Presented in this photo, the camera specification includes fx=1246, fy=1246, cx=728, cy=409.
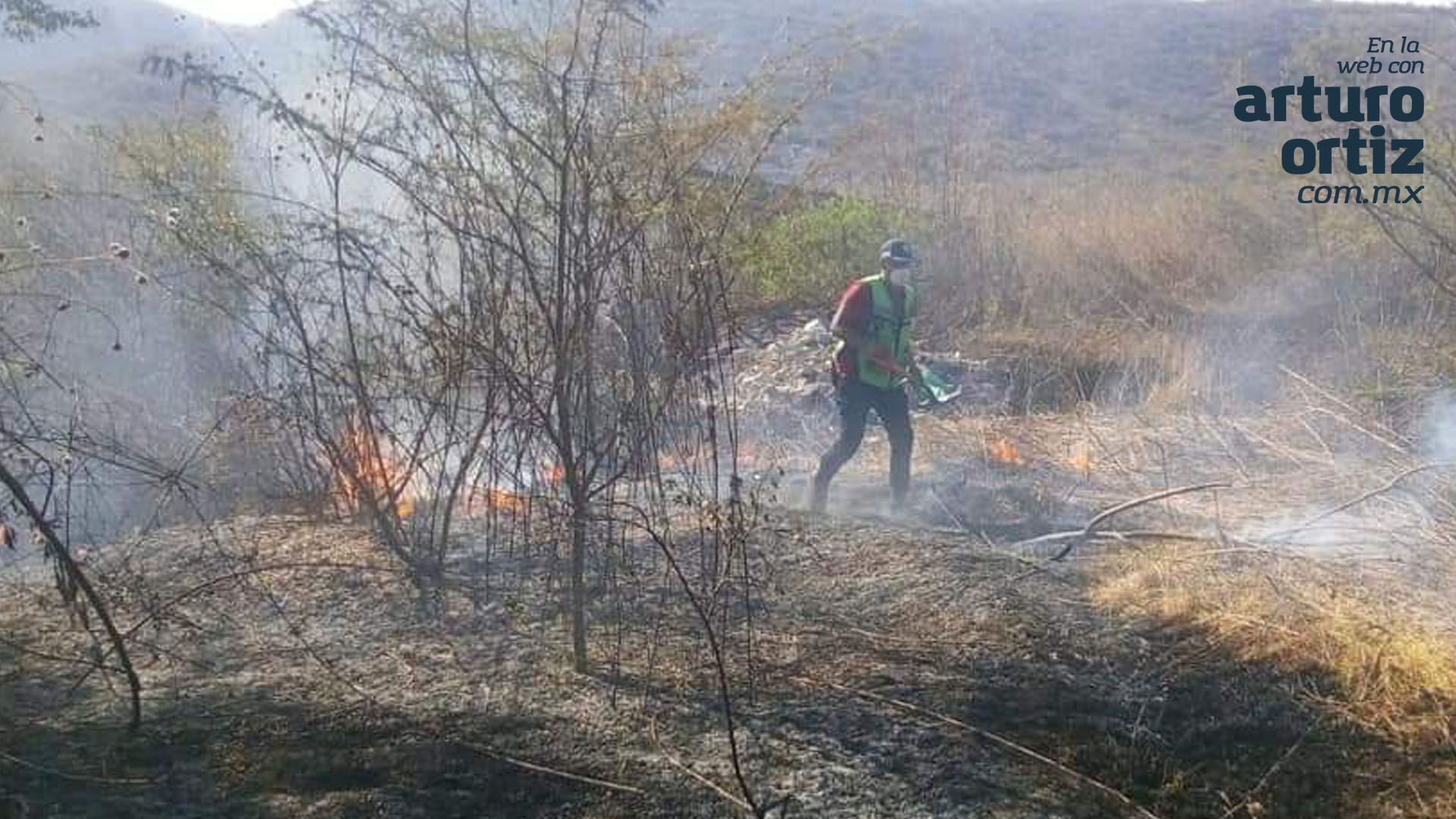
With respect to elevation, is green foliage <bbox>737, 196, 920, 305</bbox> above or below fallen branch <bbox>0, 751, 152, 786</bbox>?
above

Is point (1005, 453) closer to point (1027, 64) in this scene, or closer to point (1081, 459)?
point (1081, 459)

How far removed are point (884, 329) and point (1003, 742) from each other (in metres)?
3.42

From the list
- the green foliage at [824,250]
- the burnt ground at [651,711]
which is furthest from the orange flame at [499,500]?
the green foliage at [824,250]

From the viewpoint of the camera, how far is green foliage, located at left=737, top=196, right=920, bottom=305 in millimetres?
13414

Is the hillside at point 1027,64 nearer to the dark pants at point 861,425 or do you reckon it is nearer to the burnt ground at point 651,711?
the dark pants at point 861,425

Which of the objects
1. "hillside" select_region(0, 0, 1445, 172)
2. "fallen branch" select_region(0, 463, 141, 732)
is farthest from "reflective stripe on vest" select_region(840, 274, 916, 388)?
"hillside" select_region(0, 0, 1445, 172)

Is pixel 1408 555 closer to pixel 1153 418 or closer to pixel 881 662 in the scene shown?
pixel 881 662

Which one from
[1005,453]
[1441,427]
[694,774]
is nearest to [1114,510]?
[694,774]

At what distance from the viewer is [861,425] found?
23.8 ft

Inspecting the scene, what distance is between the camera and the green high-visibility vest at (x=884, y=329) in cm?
701

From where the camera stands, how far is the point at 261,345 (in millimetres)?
5527

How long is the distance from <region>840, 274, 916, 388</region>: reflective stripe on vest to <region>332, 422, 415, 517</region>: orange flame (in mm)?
2786

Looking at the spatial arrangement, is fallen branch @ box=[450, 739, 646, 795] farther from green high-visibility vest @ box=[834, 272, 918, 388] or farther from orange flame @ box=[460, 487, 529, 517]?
green high-visibility vest @ box=[834, 272, 918, 388]

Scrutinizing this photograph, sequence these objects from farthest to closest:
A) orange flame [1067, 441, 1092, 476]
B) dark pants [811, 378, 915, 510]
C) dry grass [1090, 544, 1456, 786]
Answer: orange flame [1067, 441, 1092, 476], dark pants [811, 378, 915, 510], dry grass [1090, 544, 1456, 786]
